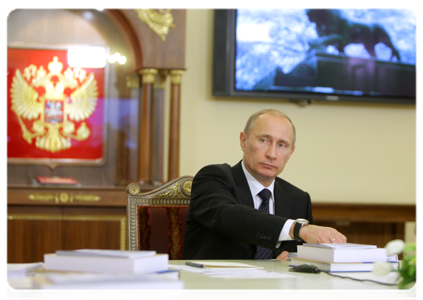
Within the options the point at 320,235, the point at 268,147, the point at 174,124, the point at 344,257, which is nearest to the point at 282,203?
the point at 268,147

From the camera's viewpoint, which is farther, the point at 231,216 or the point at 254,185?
the point at 254,185

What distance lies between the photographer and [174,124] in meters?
4.18

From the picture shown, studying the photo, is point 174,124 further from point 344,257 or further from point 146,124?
point 344,257

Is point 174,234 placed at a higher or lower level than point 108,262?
lower

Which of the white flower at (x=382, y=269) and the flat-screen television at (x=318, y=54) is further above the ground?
the flat-screen television at (x=318, y=54)

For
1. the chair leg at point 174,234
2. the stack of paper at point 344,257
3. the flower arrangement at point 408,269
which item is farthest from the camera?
the chair leg at point 174,234

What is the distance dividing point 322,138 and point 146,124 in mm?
1571

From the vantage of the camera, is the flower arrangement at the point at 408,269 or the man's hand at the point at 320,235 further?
the man's hand at the point at 320,235

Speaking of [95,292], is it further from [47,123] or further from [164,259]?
[47,123]

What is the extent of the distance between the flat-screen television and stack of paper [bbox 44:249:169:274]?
329 cm

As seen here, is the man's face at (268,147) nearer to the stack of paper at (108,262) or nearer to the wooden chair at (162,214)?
the wooden chair at (162,214)

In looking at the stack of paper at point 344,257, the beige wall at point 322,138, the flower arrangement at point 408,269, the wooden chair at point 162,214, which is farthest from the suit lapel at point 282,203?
the beige wall at point 322,138

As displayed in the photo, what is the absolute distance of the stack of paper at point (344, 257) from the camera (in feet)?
5.20

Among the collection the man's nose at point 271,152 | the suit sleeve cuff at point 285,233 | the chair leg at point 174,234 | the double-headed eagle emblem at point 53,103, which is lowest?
the chair leg at point 174,234
